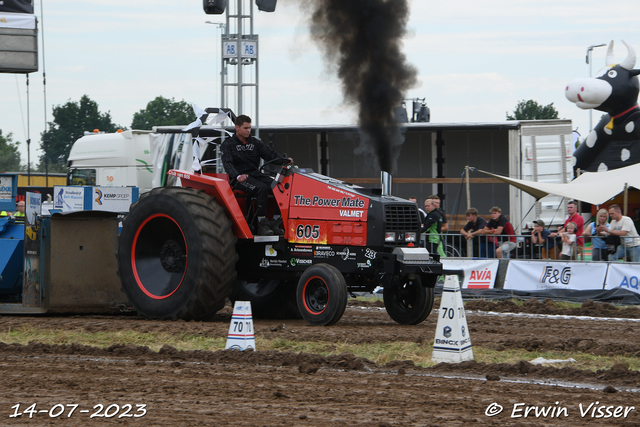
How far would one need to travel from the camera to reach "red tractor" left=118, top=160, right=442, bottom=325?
896 cm

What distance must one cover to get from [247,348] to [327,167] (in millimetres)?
13235

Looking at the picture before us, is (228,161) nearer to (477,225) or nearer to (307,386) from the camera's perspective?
(307,386)

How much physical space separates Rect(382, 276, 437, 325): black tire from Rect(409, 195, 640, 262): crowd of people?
4.72 m

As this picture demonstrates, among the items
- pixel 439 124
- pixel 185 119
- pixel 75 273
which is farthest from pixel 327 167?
pixel 185 119

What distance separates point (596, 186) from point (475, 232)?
249 centimetres

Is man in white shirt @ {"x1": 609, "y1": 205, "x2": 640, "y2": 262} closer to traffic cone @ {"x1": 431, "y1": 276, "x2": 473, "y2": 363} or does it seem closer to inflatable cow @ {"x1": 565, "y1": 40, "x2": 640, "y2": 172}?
inflatable cow @ {"x1": 565, "y1": 40, "x2": 640, "y2": 172}

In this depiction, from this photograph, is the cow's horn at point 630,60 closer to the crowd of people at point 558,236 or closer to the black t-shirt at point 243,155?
the crowd of people at point 558,236

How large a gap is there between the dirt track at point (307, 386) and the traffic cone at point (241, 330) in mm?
243

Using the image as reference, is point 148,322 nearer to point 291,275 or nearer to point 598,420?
point 291,275

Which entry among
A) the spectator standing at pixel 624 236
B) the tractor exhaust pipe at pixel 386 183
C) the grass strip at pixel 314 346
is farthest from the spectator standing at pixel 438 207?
the grass strip at pixel 314 346

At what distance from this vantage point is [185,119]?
99125 mm

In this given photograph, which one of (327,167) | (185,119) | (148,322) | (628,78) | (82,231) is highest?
(185,119)

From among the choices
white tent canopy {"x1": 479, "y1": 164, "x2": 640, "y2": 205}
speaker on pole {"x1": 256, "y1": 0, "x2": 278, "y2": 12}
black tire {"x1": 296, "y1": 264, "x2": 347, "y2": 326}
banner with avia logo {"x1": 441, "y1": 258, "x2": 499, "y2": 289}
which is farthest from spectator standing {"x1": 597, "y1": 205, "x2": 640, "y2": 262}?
speaker on pole {"x1": 256, "y1": 0, "x2": 278, "y2": 12}

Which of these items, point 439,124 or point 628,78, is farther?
point 439,124
